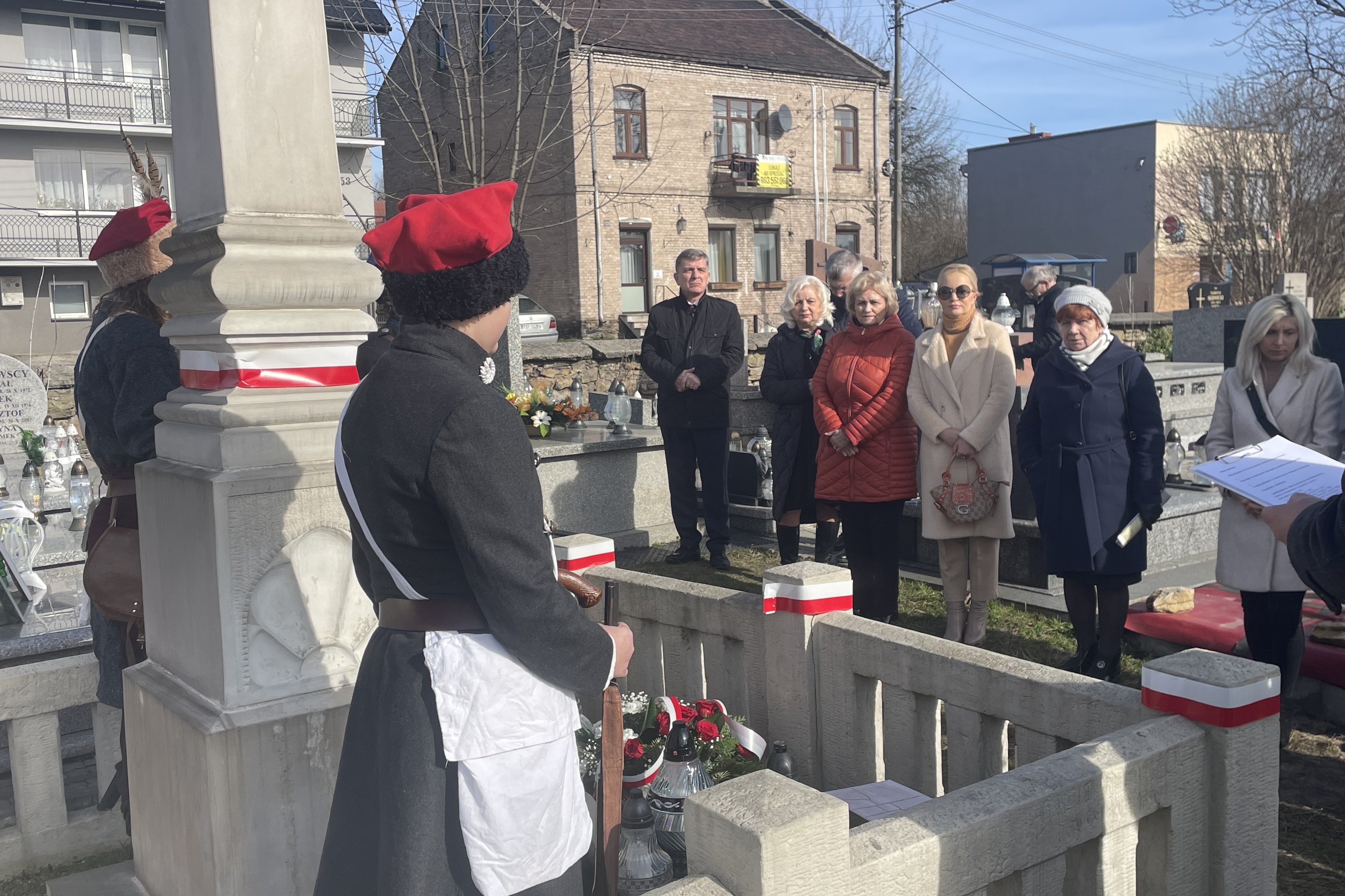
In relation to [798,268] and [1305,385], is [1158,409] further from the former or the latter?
[798,268]

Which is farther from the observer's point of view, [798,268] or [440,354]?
[798,268]

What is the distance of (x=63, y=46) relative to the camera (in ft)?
92.4

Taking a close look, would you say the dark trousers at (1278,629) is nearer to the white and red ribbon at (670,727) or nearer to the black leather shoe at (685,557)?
the white and red ribbon at (670,727)

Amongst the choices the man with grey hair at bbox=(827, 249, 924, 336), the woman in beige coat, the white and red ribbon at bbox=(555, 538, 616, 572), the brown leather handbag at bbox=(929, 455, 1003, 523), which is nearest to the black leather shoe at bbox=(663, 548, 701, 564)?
the man with grey hair at bbox=(827, 249, 924, 336)

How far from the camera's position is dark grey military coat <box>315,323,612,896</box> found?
2135mm

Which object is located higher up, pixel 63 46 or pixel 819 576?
pixel 63 46

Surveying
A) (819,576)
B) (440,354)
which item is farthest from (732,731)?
(440,354)

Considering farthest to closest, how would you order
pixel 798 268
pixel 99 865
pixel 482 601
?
1. pixel 798 268
2. pixel 99 865
3. pixel 482 601

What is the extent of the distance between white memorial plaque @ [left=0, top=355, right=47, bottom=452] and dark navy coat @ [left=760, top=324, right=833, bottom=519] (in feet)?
22.9

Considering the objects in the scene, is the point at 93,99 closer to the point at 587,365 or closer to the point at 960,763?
the point at 587,365

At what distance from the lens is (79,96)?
27922 mm

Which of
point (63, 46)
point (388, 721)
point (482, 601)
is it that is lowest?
point (388, 721)

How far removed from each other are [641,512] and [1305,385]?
208 inches

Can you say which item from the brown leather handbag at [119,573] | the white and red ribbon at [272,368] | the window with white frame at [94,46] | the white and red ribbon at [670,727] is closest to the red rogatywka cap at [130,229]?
the white and red ribbon at [272,368]
